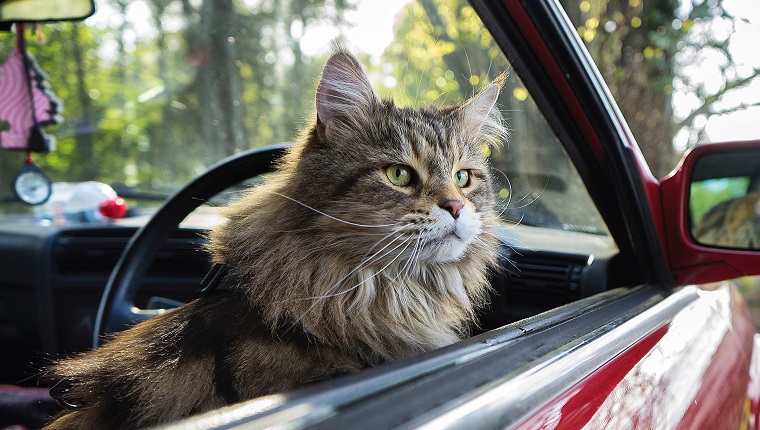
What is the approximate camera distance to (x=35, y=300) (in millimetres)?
3209

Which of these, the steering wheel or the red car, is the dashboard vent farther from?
the steering wheel

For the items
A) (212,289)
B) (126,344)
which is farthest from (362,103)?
(126,344)

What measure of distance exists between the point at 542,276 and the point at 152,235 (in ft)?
4.83

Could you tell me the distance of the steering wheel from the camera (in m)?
2.16

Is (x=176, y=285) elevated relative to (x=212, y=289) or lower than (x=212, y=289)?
lower

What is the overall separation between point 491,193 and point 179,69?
8.60 ft

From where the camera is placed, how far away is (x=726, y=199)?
242cm

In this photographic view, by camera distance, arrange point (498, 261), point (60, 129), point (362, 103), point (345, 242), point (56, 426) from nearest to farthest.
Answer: point (56, 426)
point (345, 242)
point (362, 103)
point (498, 261)
point (60, 129)

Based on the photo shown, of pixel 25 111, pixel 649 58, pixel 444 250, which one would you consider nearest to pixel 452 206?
pixel 444 250

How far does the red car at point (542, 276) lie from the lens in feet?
2.95

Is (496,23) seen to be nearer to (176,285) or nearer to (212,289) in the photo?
(212,289)

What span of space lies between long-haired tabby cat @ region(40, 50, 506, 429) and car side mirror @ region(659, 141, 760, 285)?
0.65 m

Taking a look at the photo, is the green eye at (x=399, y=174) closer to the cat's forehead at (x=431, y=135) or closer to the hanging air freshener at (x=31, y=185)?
the cat's forehead at (x=431, y=135)

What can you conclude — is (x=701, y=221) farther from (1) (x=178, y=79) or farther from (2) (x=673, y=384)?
(1) (x=178, y=79)
